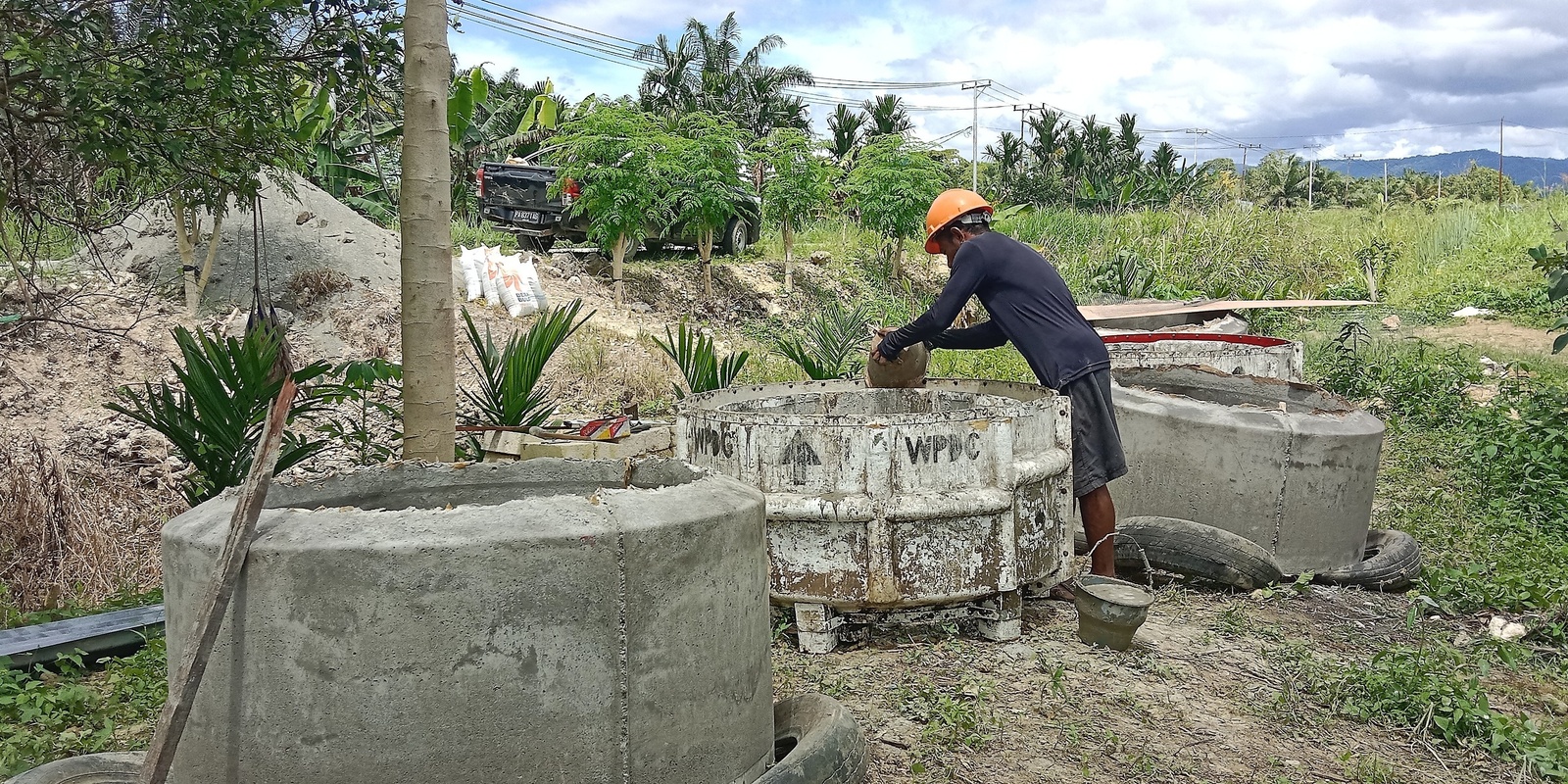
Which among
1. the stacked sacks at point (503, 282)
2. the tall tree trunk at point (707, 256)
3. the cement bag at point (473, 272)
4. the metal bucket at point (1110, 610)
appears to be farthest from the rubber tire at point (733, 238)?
the metal bucket at point (1110, 610)

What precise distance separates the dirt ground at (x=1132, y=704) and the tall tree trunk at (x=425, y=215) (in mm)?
1655

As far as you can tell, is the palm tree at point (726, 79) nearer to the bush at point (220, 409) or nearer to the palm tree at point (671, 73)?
the palm tree at point (671, 73)

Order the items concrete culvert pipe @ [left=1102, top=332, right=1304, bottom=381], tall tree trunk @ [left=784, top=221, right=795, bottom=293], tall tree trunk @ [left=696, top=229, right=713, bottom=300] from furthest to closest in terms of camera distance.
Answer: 1. tall tree trunk @ [left=784, top=221, right=795, bottom=293]
2. tall tree trunk @ [left=696, top=229, right=713, bottom=300]
3. concrete culvert pipe @ [left=1102, top=332, right=1304, bottom=381]

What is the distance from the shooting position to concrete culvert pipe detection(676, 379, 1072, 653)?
4.16 metres

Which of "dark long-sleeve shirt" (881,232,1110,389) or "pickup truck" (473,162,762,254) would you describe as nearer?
"dark long-sleeve shirt" (881,232,1110,389)

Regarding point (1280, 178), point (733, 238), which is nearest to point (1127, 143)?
point (1280, 178)

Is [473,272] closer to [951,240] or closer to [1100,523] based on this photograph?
[951,240]

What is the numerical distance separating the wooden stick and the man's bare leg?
11.4 ft

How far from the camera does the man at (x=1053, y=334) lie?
15.6 ft

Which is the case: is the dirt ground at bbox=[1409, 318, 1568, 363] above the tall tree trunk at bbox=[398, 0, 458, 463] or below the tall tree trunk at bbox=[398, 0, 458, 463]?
below

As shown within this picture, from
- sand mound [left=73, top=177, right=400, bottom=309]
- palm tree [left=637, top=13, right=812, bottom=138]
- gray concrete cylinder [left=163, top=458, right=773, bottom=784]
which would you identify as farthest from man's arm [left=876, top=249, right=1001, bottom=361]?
palm tree [left=637, top=13, right=812, bottom=138]

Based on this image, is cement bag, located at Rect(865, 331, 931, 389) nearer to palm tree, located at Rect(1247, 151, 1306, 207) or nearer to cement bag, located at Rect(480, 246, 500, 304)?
cement bag, located at Rect(480, 246, 500, 304)

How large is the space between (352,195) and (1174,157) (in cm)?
3282

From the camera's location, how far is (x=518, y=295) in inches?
471
